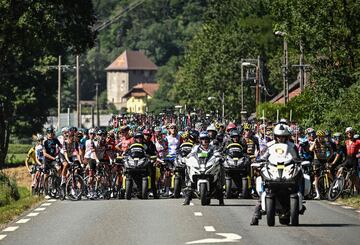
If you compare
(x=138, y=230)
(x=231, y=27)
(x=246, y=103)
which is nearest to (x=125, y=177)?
(x=138, y=230)

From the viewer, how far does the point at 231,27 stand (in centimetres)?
11738

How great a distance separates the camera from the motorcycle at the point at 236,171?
29562 millimetres

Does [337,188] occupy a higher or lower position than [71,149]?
lower

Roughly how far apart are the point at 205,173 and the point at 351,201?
340 centimetres

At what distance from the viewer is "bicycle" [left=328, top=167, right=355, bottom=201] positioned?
96.2ft

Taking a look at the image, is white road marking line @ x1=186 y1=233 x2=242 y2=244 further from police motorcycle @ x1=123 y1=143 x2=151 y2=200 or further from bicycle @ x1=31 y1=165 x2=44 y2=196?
bicycle @ x1=31 y1=165 x2=44 y2=196

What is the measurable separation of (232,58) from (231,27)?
10.0 metres

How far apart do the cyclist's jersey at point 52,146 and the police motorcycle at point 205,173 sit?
5398 millimetres

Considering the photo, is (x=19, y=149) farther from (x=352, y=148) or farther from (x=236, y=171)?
(x=236, y=171)

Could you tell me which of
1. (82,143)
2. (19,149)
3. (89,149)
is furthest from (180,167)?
(19,149)

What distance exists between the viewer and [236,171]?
97.3 ft

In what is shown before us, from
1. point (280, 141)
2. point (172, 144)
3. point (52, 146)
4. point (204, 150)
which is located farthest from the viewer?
point (172, 144)

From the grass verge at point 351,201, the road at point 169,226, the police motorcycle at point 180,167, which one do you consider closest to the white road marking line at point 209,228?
the road at point 169,226

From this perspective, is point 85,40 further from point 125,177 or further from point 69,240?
point 69,240
